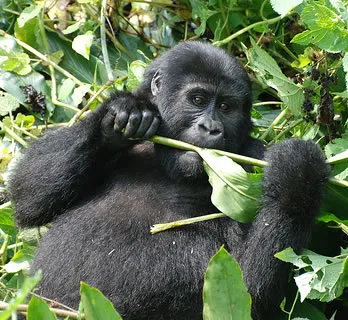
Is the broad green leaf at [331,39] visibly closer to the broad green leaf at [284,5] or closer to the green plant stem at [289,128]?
the broad green leaf at [284,5]

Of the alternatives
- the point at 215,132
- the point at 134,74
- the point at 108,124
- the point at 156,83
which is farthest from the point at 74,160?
the point at 134,74

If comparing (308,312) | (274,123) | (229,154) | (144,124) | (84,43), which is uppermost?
(144,124)

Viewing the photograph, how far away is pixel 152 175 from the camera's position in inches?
139

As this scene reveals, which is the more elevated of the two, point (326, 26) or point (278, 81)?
point (326, 26)

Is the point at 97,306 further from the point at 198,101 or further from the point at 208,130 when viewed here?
the point at 198,101

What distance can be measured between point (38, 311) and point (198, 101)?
1.40m

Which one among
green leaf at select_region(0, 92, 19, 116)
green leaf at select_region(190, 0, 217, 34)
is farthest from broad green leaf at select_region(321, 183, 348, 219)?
green leaf at select_region(0, 92, 19, 116)

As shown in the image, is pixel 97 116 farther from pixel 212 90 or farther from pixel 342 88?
pixel 342 88

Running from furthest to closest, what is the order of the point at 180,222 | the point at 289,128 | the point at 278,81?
1. the point at 289,128
2. the point at 278,81
3. the point at 180,222

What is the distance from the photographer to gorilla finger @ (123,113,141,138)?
10.8 feet

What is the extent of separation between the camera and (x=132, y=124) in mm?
3303

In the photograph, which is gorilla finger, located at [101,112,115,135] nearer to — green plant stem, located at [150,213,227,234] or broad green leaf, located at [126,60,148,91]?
green plant stem, located at [150,213,227,234]

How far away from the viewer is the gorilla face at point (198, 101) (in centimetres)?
332

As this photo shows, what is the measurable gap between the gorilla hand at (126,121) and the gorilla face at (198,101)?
0.38ft
